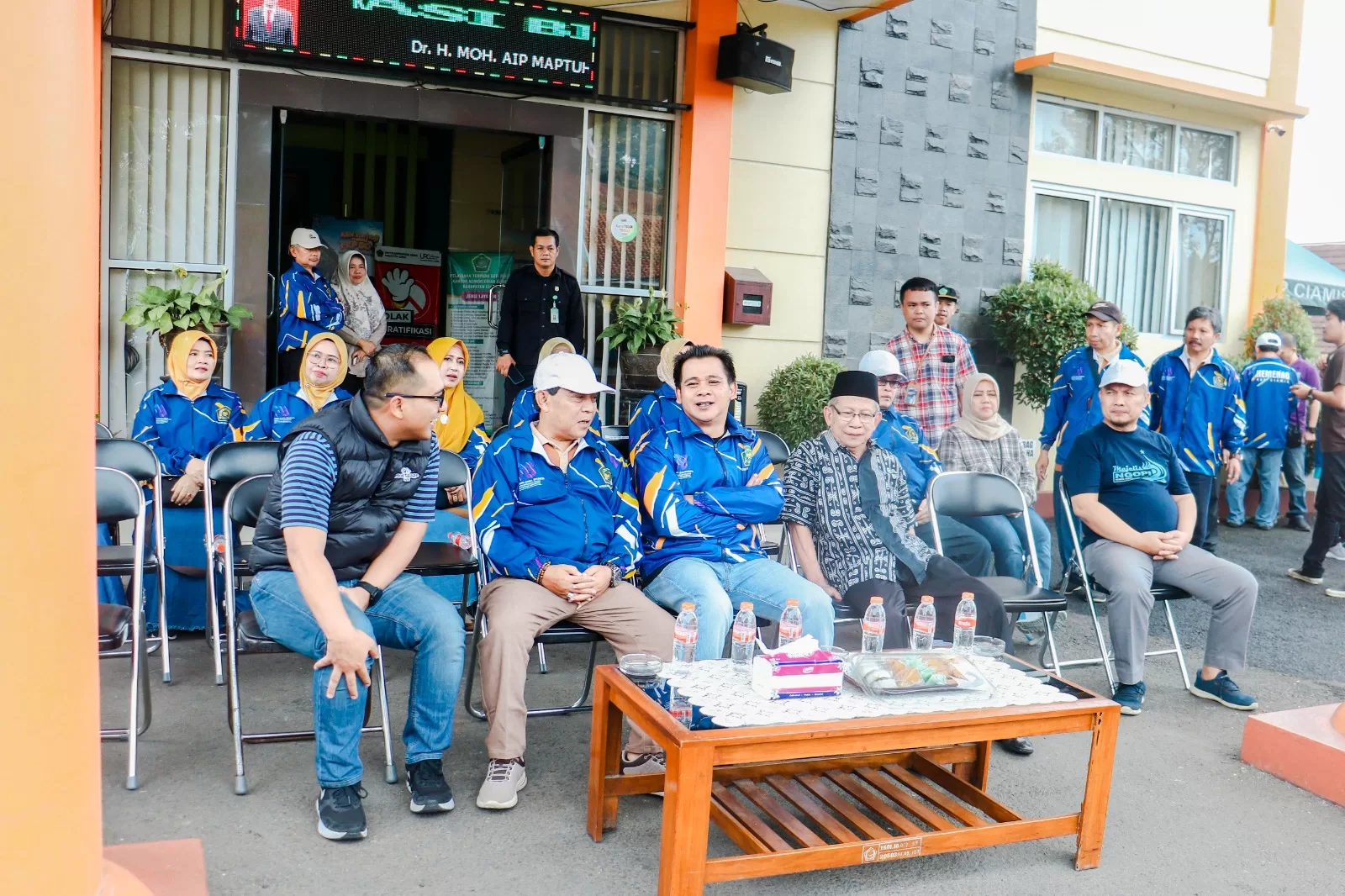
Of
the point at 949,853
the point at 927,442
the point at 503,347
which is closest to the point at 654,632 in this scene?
the point at 949,853

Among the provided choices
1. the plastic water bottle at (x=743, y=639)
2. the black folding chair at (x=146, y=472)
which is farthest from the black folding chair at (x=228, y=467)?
the plastic water bottle at (x=743, y=639)

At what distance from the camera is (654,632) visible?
3.91 metres

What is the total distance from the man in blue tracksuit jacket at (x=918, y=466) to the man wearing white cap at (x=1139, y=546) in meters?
0.54

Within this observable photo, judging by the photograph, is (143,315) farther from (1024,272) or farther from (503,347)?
(1024,272)

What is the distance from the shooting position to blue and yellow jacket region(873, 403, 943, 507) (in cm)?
535

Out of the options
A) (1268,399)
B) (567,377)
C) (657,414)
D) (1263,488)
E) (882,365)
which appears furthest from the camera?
(1263,488)

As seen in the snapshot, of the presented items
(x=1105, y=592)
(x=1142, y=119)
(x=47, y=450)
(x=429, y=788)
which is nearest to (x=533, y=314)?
(x=1105, y=592)

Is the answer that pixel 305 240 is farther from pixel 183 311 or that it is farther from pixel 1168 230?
pixel 1168 230

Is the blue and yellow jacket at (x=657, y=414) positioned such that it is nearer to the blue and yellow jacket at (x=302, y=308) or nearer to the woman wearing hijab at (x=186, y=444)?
the woman wearing hijab at (x=186, y=444)

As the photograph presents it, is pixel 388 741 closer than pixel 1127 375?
Yes

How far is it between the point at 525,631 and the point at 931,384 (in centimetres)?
350

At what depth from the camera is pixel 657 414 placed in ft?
14.9

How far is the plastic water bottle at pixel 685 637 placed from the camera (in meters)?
3.50

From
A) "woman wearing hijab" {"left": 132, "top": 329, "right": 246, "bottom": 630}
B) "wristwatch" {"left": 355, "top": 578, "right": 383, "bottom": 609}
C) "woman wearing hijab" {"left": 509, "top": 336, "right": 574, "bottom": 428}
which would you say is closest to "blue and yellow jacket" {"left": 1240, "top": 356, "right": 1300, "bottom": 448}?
"woman wearing hijab" {"left": 509, "top": 336, "right": 574, "bottom": 428}
